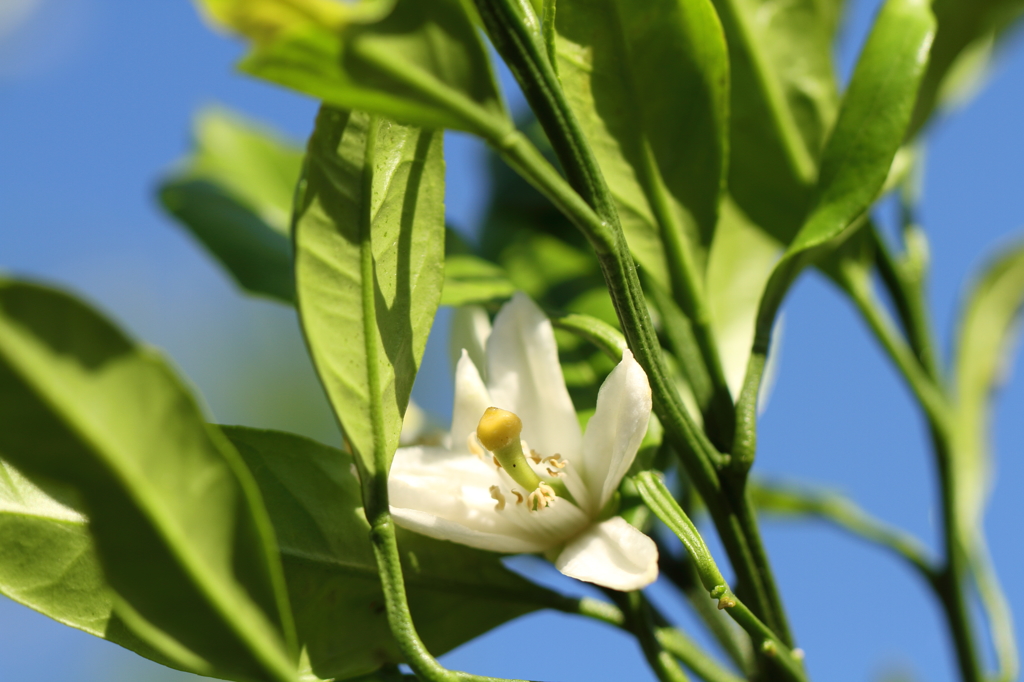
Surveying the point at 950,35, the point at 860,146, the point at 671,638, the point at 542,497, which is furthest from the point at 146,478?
the point at 950,35

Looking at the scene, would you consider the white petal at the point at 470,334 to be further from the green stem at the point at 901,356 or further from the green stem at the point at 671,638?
the green stem at the point at 901,356

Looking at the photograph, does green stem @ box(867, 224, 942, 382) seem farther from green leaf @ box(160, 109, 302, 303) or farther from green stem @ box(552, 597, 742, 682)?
green leaf @ box(160, 109, 302, 303)

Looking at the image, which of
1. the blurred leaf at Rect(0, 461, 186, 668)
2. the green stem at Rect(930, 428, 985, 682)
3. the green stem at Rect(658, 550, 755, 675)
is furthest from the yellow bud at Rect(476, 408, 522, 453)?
the green stem at Rect(930, 428, 985, 682)

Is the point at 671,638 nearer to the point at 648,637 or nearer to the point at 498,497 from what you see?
the point at 648,637

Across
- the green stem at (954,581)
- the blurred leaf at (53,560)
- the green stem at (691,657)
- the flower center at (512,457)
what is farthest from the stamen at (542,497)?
the green stem at (954,581)

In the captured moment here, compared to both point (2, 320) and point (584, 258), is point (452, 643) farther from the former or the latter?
point (584, 258)

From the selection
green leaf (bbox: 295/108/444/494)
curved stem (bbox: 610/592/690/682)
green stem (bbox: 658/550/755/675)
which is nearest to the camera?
green leaf (bbox: 295/108/444/494)

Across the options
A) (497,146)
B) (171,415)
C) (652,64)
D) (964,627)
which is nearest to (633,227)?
(652,64)
